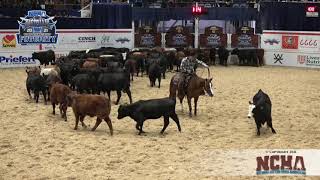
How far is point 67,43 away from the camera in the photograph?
78.9ft

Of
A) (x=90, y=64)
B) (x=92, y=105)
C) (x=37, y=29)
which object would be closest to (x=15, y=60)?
(x=37, y=29)

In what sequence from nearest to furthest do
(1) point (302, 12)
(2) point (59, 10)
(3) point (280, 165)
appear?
(3) point (280, 165)
(1) point (302, 12)
(2) point (59, 10)

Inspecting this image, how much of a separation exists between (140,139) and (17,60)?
46.7 feet

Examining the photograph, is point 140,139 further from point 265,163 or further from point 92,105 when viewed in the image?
point 265,163

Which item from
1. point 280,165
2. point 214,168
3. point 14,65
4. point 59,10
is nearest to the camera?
point 280,165

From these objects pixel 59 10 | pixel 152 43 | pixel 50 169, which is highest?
pixel 59 10

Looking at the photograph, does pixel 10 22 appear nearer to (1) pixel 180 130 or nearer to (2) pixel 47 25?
(2) pixel 47 25

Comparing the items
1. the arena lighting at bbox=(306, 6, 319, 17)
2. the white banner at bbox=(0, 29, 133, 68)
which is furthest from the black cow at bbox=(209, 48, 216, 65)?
the arena lighting at bbox=(306, 6, 319, 17)

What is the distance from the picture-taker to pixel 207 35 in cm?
2669

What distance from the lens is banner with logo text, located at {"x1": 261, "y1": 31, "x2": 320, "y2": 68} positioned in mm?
24250

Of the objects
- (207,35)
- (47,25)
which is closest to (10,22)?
(47,25)

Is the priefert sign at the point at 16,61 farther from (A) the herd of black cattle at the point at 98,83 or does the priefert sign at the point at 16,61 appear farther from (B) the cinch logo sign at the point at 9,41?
(A) the herd of black cattle at the point at 98,83

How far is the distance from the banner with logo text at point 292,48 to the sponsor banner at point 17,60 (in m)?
11.2

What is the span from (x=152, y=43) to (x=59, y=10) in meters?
5.10
